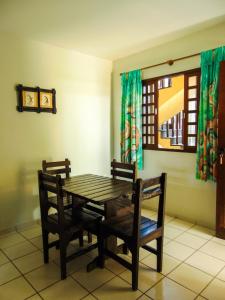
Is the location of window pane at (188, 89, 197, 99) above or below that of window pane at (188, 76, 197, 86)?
below

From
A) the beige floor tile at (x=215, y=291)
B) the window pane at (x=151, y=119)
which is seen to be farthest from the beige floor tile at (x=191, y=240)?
the window pane at (x=151, y=119)

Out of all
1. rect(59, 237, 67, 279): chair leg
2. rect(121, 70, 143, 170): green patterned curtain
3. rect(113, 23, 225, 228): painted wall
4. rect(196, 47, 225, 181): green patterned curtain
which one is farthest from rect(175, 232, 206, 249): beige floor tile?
rect(59, 237, 67, 279): chair leg

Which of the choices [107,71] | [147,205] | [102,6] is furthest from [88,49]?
[147,205]

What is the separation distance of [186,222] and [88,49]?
9.52 ft

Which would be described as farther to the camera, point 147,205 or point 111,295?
point 147,205

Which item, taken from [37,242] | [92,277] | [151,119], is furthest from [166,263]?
[151,119]

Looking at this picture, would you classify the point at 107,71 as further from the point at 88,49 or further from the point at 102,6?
the point at 102,6

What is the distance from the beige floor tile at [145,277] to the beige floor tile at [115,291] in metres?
0.07

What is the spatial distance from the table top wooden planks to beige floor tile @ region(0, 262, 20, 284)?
2.85 ft

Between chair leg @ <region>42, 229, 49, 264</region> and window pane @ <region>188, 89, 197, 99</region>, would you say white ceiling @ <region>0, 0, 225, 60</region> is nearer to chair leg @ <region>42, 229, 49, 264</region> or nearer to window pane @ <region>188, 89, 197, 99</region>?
window pane @ <region>188, 89, 197, 99</region>

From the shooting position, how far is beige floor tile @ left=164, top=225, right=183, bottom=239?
273 centimetres

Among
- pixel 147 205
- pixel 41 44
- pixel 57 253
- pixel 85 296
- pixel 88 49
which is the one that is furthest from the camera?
pixel 147 205

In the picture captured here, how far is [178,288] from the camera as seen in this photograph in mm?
1831

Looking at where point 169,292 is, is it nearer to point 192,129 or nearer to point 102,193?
point 102,193
